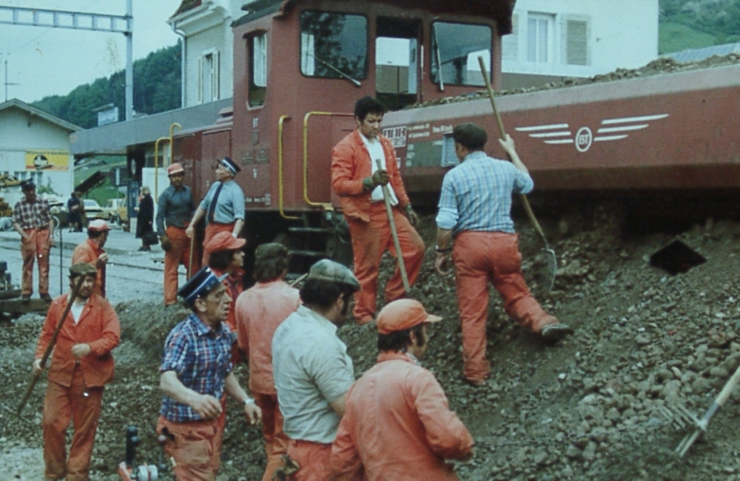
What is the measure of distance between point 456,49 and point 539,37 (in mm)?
23744

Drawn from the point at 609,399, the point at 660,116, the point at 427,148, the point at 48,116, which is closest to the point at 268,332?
the point at 609,399

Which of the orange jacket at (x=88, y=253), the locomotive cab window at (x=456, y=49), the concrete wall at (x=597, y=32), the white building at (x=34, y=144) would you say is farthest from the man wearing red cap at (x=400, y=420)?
the white building at (x=34, y=144)

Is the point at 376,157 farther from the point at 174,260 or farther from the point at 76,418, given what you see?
the point at 174,260

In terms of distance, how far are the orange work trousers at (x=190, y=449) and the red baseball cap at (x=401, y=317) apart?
148 cm

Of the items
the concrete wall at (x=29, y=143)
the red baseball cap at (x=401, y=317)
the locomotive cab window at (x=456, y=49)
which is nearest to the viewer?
the red baseball cap at (x=401, y=317)

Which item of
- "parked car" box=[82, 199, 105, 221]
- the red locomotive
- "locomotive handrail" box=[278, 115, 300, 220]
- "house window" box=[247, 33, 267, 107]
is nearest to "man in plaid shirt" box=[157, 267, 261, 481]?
the red locomotive

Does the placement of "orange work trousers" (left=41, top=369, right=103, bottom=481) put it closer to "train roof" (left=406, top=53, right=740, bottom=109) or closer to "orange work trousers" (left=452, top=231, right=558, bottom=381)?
"orange work trousers" (left=452, top=231, right=558, bottom=381)

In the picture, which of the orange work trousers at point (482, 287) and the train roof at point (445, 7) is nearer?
the orange work trousers at point (482, 287)

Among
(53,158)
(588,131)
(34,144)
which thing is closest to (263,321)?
(588,131)

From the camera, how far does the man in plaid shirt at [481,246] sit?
714cm

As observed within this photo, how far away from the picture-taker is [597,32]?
34219 millimetres

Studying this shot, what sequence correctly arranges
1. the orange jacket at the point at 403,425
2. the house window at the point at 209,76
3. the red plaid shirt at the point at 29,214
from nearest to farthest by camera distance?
the orange jacket at the point at 403,425 → the red plaid shirt at the point at 29,214 → the house window at the point at 209,76

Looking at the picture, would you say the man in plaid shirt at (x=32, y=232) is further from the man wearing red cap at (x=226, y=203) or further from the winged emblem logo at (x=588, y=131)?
the winged emblem logo at (x=588, y=131)

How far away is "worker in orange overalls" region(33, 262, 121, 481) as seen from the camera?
24.2 ft
